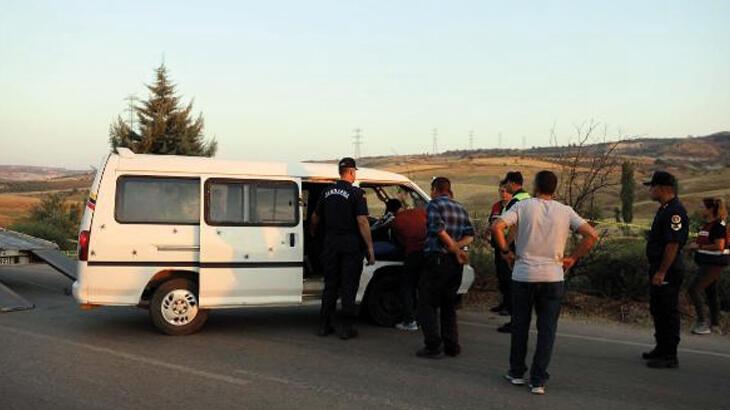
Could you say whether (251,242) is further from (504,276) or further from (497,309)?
(497,309)

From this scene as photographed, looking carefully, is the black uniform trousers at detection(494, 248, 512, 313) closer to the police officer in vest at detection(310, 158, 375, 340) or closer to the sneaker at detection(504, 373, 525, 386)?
the police officer in vest at detection(310, 158, 375, 340)

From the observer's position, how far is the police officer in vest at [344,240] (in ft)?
25.7

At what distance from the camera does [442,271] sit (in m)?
6.99

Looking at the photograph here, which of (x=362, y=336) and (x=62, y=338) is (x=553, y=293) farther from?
(x=62, y=338)

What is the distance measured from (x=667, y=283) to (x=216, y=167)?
4847 millimetres

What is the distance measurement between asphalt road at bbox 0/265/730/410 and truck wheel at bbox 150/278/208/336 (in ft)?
0.63

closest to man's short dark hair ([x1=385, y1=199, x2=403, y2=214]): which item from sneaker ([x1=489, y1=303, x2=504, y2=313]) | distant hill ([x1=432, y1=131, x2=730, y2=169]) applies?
sneaker ([x1=489, y1=303, x2=504, y2=313])

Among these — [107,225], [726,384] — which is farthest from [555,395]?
[107,225]

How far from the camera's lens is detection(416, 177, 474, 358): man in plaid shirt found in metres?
6.99

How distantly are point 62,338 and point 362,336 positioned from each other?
3.30m

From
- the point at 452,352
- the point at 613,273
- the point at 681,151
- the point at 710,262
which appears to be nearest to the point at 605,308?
the point at 613,273

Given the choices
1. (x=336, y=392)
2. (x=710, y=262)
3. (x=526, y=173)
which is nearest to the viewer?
(x=336, y=392)

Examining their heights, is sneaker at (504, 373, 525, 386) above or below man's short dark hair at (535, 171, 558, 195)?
below

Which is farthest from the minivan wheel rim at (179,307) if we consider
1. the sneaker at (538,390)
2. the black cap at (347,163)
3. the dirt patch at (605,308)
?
the dirt patch at (605,308)
